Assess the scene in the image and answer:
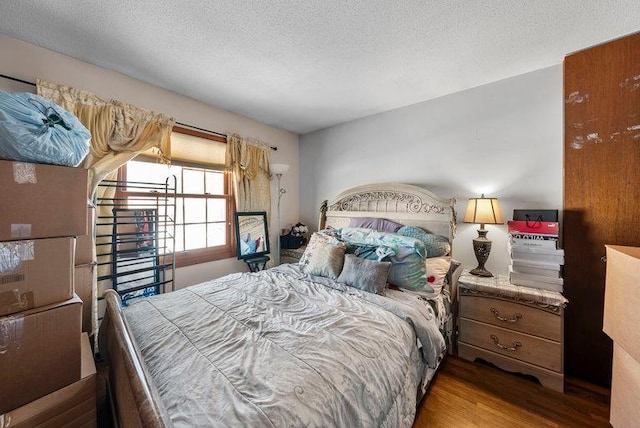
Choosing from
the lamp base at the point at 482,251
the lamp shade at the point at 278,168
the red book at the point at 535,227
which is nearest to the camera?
the red book at the point at 535,227

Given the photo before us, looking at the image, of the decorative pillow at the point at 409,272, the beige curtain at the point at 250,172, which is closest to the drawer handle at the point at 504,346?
the decorative pillow at the point at 409,272

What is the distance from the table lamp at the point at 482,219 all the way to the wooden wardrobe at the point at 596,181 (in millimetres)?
491

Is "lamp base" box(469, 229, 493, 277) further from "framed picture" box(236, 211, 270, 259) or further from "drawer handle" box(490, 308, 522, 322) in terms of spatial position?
"framed picture" box(236, 211, 270, 259)

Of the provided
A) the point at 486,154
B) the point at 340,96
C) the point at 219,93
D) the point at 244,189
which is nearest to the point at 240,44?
the point at 219,93

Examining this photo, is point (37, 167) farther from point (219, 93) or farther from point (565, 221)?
point (565, 221)

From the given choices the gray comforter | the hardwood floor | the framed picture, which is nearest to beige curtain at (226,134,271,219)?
the framed picture

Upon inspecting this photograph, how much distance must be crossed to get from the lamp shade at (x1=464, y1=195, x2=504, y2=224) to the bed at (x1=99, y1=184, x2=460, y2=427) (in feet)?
2.25

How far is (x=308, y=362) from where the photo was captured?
1.01m

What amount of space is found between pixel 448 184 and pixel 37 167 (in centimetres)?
291

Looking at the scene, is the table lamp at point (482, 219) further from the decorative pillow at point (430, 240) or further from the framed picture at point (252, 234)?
the framed picture at point (252, 234)

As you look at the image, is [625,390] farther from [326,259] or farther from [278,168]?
[278,168]

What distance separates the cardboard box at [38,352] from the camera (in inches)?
Answer: 31.8

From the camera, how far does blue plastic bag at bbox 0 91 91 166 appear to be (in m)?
0.83

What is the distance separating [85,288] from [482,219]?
9.77 feet
